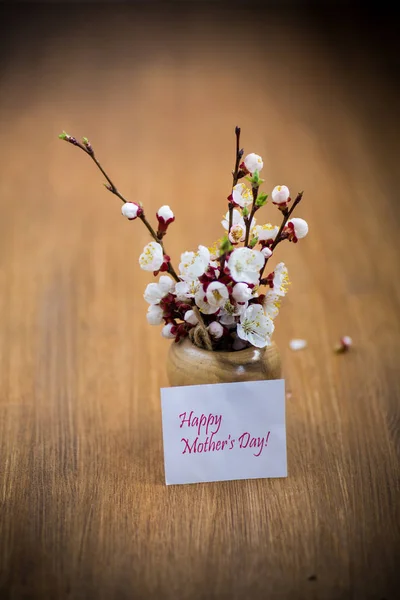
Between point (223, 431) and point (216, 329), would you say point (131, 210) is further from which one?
point (223, 431)

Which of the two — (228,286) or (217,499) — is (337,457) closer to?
(217,499)

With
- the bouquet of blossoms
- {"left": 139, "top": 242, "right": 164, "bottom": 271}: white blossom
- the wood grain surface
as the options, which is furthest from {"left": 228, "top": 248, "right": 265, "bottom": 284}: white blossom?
the wood grain surface

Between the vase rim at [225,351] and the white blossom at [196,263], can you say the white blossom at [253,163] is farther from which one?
the vase rim at [225,351]

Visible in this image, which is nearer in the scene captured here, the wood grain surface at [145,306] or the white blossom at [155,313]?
the wood grain surface at [145,306]

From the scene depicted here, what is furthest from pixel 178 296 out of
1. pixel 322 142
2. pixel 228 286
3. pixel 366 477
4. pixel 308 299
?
pixel 322 142

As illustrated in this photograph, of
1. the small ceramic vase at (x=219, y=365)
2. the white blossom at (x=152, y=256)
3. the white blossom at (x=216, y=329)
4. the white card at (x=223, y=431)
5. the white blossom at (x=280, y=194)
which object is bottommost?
the white card at (x=223, y=431)

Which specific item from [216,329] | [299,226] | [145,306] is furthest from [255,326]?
[145,306]

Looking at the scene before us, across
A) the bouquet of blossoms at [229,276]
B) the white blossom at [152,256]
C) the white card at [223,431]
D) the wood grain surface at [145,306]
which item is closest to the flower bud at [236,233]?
the bouquet of blossoms at [229,276]
